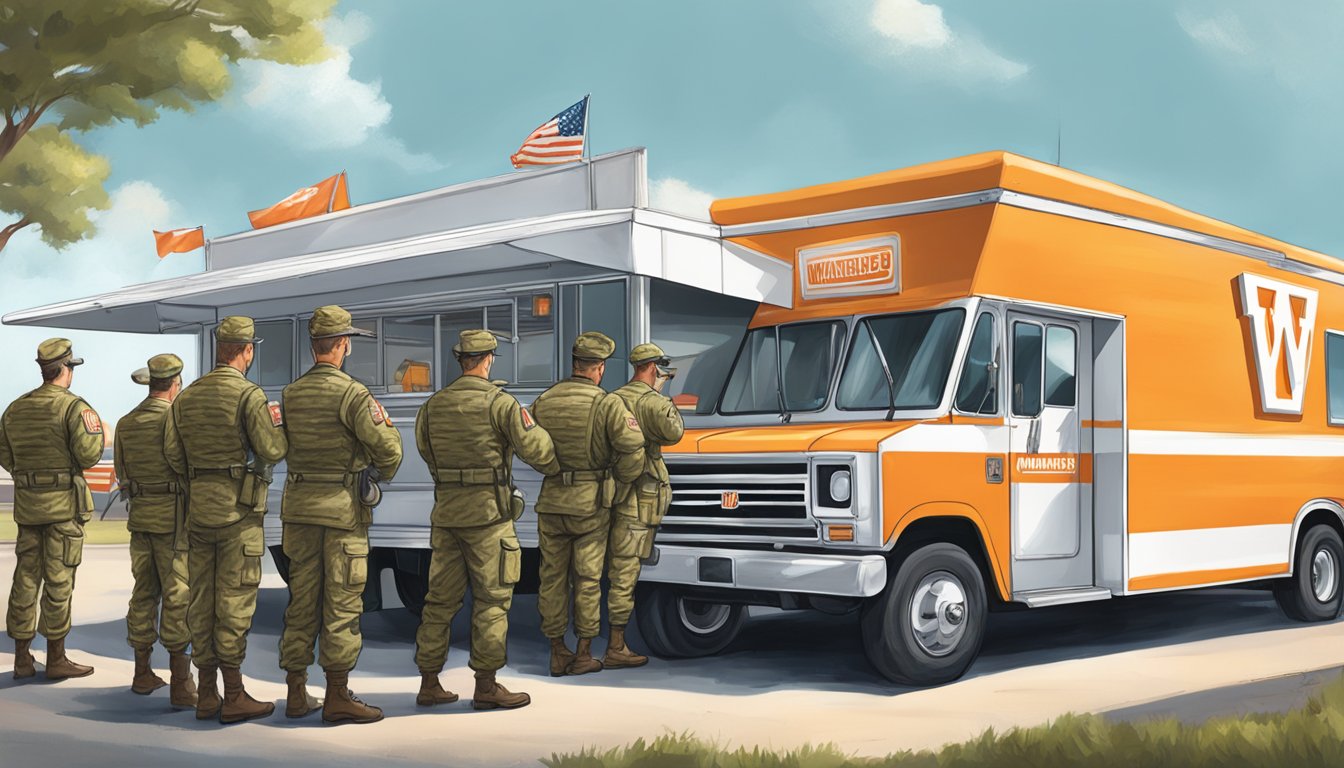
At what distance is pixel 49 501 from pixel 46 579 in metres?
0.50

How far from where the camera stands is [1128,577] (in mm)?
10117

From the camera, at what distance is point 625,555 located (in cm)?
951

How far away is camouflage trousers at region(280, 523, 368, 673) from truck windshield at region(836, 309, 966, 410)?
341cm

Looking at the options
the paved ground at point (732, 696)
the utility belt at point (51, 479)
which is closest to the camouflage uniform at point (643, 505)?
the paved ground at point (732, 696)

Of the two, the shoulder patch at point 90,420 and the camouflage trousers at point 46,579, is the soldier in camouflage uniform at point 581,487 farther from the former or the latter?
the camouflage trousers at point 46,579

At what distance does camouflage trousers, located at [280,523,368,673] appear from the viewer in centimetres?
789

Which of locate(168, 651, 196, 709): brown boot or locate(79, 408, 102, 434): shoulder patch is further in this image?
locate(79, 408, 102, 434): shoulder patch

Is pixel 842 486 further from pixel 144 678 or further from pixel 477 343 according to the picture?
pixel 144 678

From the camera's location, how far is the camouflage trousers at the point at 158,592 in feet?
28.8

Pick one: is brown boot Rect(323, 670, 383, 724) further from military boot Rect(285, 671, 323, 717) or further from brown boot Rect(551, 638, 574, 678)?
brown boot Rect(551, 638, 574, 678)

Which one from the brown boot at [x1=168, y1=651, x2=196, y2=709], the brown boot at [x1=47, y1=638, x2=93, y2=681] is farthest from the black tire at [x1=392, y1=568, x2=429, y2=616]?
the brown boot at [x1=168, y1=651, x2=196, y2=709]

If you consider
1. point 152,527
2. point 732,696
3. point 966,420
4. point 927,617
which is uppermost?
point 966,420

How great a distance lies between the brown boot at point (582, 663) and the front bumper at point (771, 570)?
0.56 meters

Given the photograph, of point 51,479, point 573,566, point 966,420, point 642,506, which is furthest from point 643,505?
point 51,479
